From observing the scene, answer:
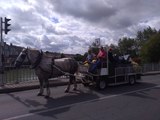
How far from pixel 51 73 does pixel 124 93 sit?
348 cm

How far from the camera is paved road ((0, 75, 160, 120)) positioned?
353 inches

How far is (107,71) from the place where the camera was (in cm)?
1555

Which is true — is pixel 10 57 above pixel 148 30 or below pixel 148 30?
below

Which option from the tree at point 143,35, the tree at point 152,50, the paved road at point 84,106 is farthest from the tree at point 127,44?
the paved road at point 84,106

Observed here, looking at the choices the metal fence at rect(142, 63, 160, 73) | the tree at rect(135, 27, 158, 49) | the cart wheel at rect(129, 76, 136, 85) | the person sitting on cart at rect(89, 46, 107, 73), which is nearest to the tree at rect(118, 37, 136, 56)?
the tree at rect(135, 27, 158, 49)

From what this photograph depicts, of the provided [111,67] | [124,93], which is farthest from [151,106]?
[111,67]

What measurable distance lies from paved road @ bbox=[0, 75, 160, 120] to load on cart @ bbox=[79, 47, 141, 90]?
155 centimetres

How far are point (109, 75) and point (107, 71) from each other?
13.1 inches

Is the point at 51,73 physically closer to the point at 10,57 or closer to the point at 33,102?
the point at 33,102

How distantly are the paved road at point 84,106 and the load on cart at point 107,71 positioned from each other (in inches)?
60.9

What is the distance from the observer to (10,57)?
65.3ft

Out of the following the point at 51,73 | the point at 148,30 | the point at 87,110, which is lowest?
the point at 87,110

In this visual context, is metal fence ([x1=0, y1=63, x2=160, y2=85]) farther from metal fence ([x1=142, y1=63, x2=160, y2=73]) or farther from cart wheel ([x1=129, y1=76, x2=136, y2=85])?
metal fence ([x1=142, y1=63, x2=160, y2=73])

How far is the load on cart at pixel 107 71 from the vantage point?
1524 cm
